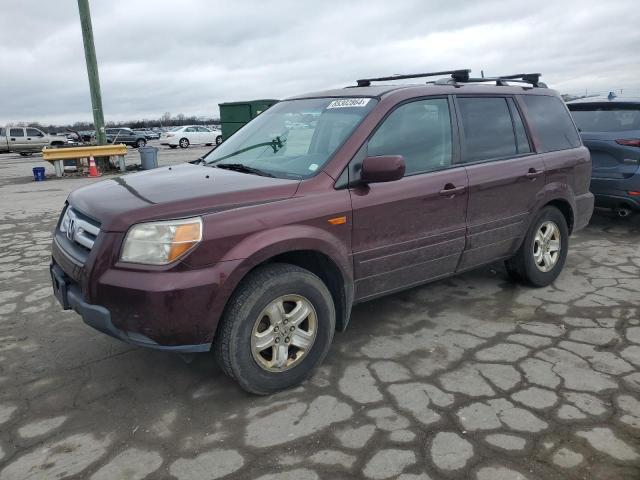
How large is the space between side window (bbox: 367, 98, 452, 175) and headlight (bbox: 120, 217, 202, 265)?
133 centimetres

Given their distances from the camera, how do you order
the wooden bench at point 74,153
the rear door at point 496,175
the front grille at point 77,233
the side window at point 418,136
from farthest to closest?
the wooden bench at point 74,153, the rear door at point 496,175, the side window at point 418,136, the front grille at point 77,233

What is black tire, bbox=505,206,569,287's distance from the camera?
15.0 ft

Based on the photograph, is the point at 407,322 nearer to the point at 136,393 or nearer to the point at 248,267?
the point at 248,267

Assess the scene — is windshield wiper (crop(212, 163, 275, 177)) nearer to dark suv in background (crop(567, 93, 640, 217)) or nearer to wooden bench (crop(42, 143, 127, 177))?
dark suv in background (crop(567, 93, 640, 217))

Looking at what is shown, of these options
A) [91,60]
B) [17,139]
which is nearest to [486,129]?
[91,60]

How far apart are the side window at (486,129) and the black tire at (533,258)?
0.72 metres

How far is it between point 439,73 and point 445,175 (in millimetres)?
1212

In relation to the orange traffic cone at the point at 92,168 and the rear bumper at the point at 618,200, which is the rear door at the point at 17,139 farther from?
the rear bumper at the point at 618,200

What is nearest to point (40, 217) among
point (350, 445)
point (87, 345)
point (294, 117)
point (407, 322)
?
point (87, 345)

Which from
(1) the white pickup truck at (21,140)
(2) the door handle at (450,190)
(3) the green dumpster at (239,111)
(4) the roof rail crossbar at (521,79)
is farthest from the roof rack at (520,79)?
(1) the white pickup truck at (21,140)

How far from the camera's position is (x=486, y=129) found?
416 cm

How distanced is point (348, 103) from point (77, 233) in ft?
6.59

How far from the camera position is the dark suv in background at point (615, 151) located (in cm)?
624

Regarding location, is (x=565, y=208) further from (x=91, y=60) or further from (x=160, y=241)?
(x=91, y=60)
